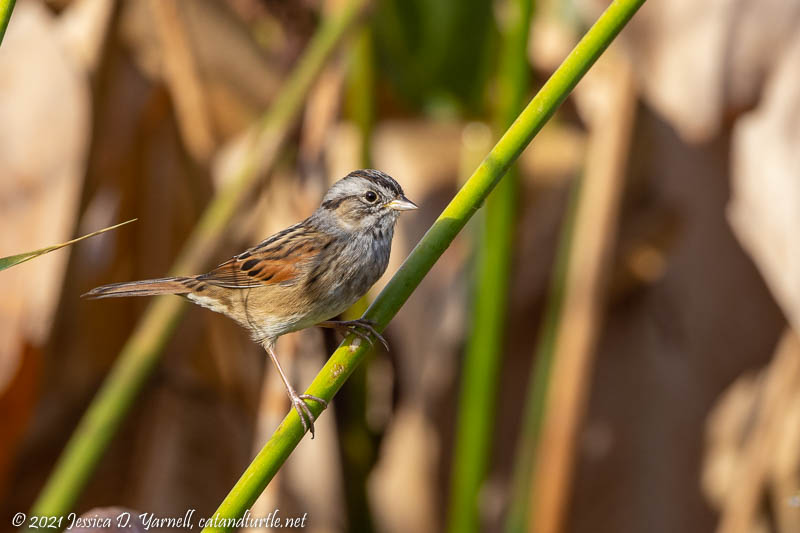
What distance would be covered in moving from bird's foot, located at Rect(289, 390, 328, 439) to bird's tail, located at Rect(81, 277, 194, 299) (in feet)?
0.60

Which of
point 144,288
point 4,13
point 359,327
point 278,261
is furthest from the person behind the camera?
point 278,261

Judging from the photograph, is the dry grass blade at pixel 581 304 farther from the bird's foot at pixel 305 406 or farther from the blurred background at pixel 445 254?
the bird's foot at pixel 305 406

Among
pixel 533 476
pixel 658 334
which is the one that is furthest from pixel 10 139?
pixel 658 334

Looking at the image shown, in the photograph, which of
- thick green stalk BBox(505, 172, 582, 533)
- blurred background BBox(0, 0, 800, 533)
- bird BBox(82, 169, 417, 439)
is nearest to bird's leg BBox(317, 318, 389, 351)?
bird BBox(82, 169, 417, 439)

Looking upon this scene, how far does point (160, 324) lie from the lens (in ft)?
5.05

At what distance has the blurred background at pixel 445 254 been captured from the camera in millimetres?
2105

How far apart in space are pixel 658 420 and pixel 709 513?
0.44 m

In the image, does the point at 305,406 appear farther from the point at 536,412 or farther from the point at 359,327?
the point at 536,412

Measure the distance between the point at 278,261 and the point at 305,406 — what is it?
246 mm

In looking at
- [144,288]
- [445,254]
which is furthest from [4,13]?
[445,254]

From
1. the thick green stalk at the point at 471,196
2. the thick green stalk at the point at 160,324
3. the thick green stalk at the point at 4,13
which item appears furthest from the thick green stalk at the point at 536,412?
the thick green stalk at the point at 4,13

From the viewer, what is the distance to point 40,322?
A: 2.05m

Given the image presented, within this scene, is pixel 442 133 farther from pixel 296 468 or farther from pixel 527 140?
pixel 527 140

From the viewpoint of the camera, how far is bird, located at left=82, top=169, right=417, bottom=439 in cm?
105
